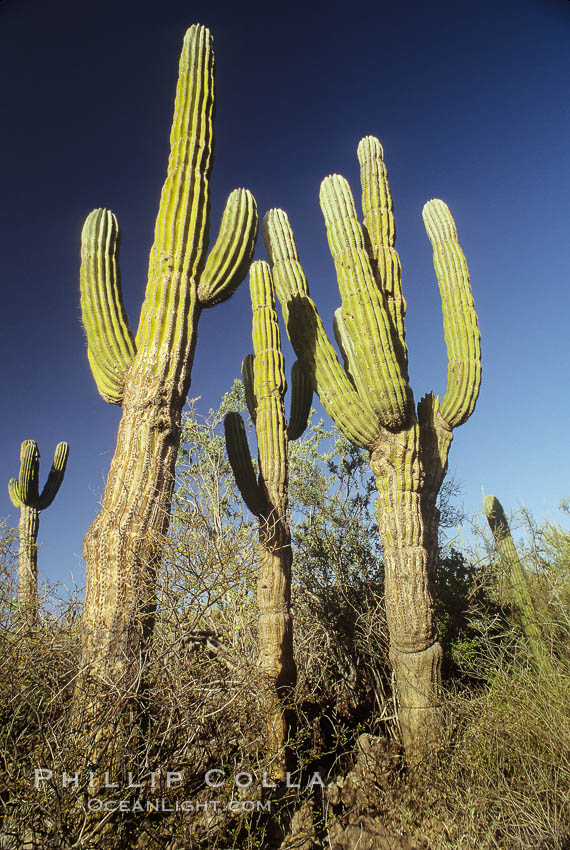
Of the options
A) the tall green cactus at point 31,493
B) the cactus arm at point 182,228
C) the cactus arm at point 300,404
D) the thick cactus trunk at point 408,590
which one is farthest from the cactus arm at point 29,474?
the thick cactus trunk at point 408,590

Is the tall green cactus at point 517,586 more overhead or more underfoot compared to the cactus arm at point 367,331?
more underfoot

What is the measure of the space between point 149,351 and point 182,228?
1322mm

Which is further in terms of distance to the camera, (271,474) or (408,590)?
(271,474)

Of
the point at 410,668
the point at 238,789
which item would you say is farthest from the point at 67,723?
the point at 410,668

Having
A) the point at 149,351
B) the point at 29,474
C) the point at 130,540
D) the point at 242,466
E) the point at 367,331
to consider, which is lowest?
the point at 130,540

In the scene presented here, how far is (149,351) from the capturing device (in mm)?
3965

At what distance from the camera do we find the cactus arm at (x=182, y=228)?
3998mm

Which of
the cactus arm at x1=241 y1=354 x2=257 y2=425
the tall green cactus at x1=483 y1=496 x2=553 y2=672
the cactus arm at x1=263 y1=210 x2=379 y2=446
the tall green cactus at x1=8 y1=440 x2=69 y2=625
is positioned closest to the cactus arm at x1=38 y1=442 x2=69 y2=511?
the tall green cactus at x1=8 y1=440 x2=69 y2=625

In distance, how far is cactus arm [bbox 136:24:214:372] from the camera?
4.00 meters

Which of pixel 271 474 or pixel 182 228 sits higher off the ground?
pixel 182 228

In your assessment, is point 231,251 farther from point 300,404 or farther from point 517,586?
point 517,586

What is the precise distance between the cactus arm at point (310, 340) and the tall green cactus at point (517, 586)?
9.66ft

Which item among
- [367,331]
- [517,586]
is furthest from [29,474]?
[517,586]

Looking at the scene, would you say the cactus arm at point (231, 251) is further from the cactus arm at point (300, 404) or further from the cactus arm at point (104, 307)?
the cactus arm at point (300, 404)
